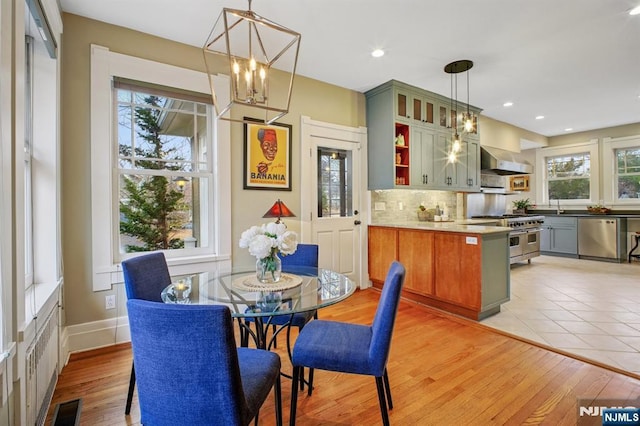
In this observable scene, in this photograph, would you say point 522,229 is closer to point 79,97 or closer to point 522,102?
point 522,102

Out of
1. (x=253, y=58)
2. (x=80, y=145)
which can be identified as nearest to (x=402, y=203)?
(x=253, y=58)

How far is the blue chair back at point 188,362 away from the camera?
39.2 inches

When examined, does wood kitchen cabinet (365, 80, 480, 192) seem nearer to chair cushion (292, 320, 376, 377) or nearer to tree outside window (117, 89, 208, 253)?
tree outside window (117, 89, 208, 253)

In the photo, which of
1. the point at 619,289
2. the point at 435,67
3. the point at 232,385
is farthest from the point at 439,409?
the point at 619,289

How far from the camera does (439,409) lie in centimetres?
183

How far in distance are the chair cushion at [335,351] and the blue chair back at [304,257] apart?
0.91m

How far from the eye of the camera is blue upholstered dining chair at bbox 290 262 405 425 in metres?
1.48

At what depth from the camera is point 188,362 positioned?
1.02 meters

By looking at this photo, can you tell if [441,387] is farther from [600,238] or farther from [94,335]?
[600,238]

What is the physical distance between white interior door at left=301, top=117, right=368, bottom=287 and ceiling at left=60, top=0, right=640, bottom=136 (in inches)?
29.6

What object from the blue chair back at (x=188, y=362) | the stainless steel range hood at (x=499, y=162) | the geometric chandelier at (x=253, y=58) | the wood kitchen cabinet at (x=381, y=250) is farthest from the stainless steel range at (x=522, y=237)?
the blue chair back at (x=188, y=362)

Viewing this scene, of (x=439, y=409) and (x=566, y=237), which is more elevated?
(x=566, y=237)

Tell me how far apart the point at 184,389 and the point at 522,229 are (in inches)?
241

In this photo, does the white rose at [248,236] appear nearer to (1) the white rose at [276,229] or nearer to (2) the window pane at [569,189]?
(1) the white rose at [276,229]
